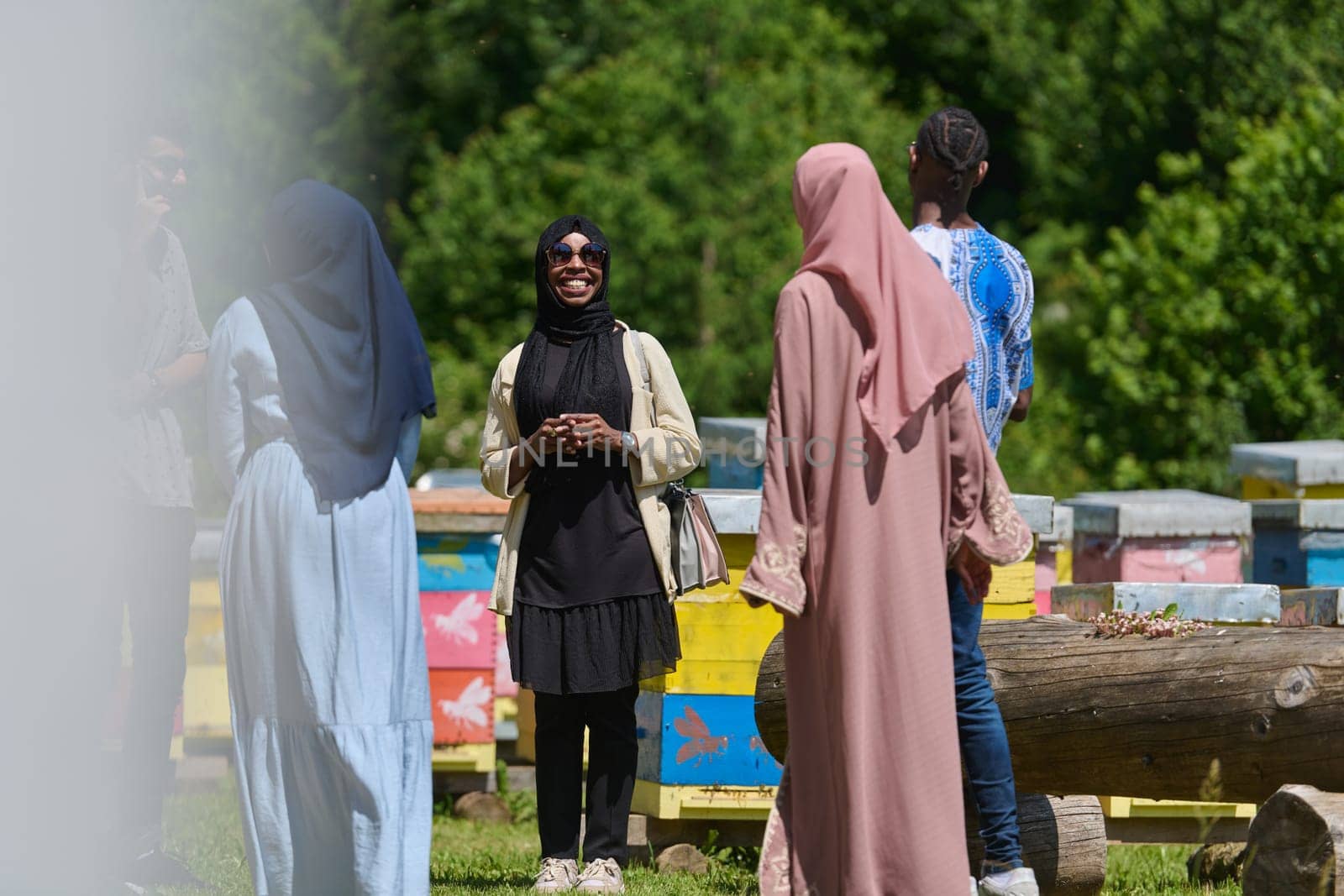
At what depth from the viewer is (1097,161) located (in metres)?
24.6

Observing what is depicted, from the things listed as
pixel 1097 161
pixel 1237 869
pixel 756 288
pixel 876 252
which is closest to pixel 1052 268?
pixel 1097 161

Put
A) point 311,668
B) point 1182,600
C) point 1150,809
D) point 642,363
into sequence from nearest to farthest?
1. point 311,668
2. point 642,363
3. point 1182,600
4. point 1150,809

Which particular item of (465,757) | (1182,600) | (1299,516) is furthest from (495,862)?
(1299,516)

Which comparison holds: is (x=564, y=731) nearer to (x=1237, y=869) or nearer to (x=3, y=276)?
(x=3, y=276)

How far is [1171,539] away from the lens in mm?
8391

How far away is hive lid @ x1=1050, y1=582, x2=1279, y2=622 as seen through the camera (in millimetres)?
5875

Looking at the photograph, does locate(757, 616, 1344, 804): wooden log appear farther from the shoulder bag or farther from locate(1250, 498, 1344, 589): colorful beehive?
locate(1250, 498, 1344, 589): colorful beehive

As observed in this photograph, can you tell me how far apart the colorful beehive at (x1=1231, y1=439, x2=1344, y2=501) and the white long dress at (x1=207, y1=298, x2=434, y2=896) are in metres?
5.68

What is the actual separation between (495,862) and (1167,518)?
3670 mm

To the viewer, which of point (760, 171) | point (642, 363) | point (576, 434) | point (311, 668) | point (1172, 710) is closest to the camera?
point (311, 668)

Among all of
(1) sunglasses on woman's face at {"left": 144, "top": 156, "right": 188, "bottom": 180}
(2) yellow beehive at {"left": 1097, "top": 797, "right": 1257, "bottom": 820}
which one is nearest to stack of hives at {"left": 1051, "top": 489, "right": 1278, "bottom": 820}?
(2) yellow beehive at {"left": 1097, "top": 797, "right": 1257, "bottom": 820}

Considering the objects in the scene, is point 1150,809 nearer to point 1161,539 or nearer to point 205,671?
point 1161,539

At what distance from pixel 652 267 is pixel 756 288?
1329 mm

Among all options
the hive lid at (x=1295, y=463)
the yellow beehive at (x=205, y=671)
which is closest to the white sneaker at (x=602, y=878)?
the yellow beehive at (x=205, y=671)
